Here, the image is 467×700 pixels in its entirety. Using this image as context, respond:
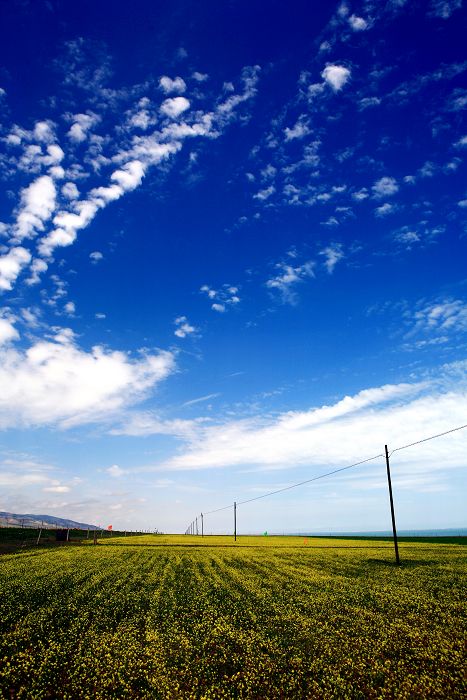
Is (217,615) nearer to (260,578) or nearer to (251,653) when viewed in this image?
(251,653)

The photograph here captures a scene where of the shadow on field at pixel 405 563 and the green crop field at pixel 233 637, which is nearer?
the green crop field at pixel 233 637

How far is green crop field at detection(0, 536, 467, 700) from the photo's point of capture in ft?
48.0

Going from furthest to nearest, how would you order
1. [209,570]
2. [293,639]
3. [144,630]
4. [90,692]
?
[209,570], [144,630], [293,639], [90,692]

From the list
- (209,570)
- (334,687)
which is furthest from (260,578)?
(334,687)

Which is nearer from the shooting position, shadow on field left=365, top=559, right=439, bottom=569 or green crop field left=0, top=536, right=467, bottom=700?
green crop field left=0, top=536, right=467, bottom=700

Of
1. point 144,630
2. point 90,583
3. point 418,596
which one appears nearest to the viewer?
point 144,630

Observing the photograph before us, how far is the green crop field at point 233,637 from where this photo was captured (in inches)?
576

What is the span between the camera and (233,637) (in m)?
18.9

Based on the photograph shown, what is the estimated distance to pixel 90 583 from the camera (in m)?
30.6

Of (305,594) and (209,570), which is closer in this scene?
(305,594)

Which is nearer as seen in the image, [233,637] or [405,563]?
[233,637]

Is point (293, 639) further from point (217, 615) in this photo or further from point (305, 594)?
point (305, 594)

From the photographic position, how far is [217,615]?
22219 millimetres

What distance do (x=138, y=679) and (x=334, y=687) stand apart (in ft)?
22.5
